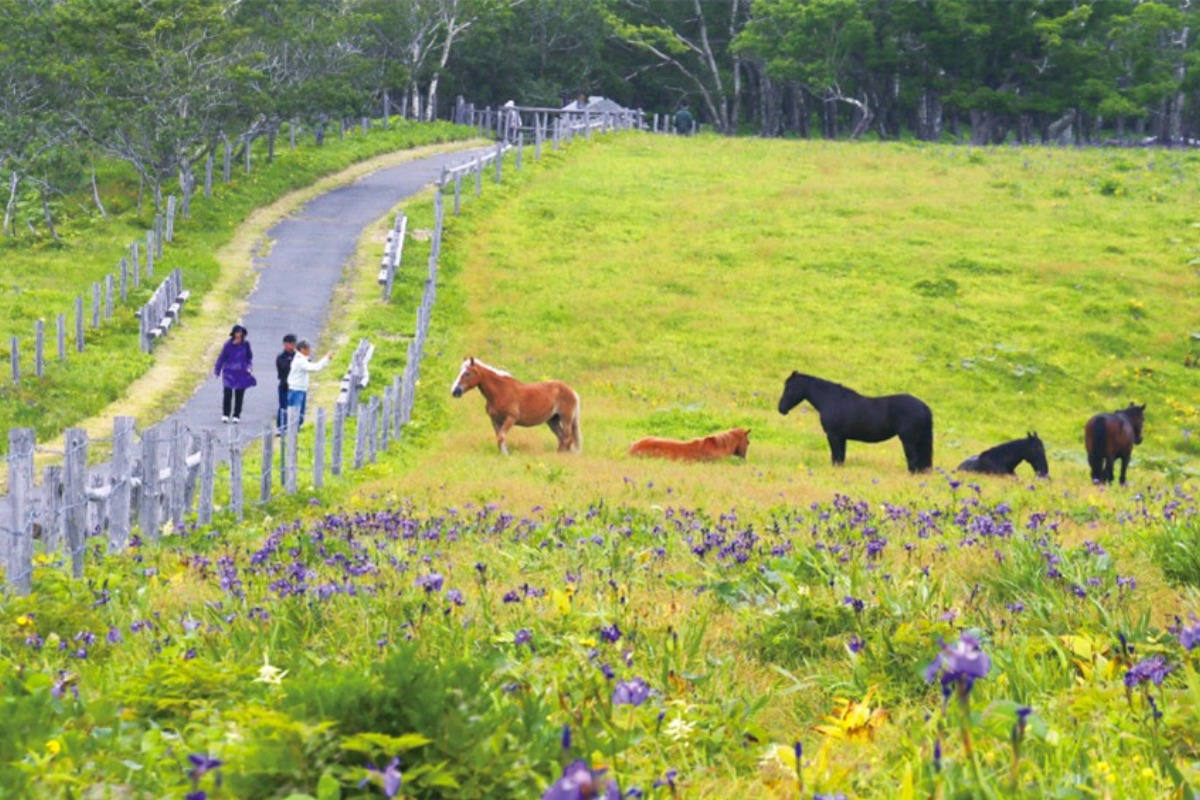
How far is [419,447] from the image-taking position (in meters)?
23.1

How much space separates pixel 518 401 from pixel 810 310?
1801 centimetres

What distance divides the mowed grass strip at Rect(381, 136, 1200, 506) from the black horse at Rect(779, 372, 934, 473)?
0.57 m

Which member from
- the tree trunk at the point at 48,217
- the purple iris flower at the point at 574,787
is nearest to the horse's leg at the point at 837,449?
the purple iris flower at the point at 574,787

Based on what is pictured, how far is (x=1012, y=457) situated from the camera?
21734mm

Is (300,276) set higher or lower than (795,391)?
lower

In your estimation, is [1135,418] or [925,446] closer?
Answer: [925,446]

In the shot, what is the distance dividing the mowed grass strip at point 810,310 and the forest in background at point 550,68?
10188 mm

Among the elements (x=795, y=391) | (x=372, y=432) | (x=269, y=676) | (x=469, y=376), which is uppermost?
(x=269, y=676)

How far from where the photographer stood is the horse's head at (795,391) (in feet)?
76.6

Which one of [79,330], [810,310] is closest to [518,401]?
[79,330]

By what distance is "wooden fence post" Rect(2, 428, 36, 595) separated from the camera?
33.7ft

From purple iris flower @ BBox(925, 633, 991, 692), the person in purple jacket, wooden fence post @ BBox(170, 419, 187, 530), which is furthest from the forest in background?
purple iris flower @ BBox(925, 633, 991, 692)

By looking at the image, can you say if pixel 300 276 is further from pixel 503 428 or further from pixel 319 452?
pixel 319 452

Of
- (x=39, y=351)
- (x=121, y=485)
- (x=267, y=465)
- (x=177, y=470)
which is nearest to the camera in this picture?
(x=121, y=485)
